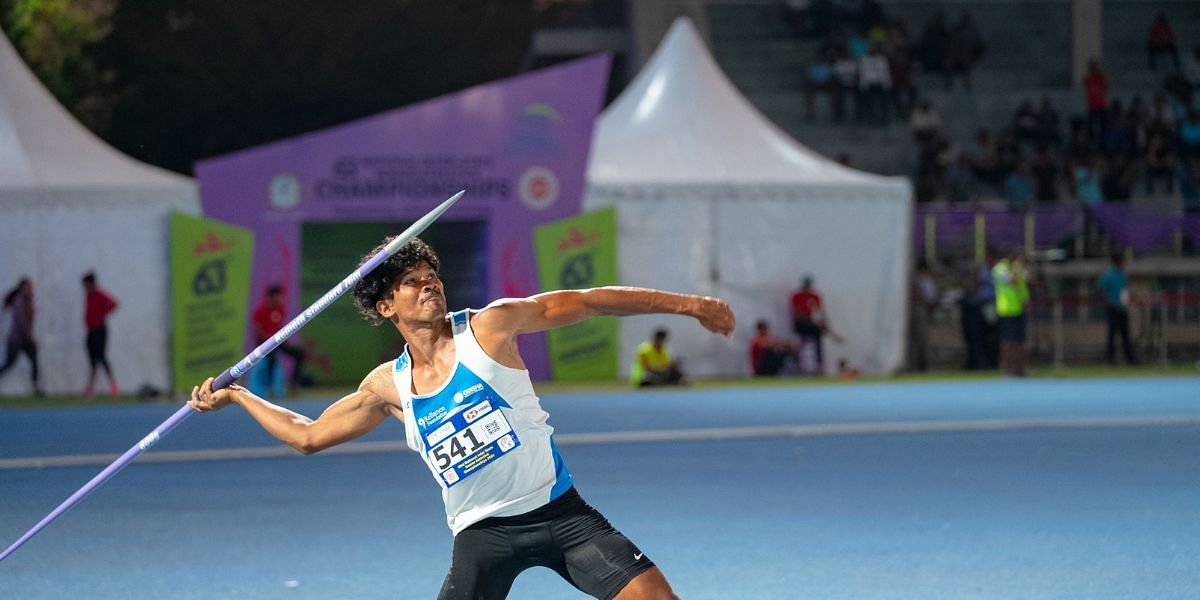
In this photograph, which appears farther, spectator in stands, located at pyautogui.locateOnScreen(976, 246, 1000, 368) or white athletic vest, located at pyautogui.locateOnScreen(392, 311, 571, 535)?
spectator in stands, located at pyautogui.locateOnScreen(976, 246, 1000, 368)

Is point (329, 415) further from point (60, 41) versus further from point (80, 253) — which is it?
point (60, 41)

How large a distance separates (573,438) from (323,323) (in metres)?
9.53

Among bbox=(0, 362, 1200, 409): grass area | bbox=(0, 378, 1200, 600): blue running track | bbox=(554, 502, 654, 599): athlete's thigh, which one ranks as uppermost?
bbox=(554, 502, 654, 599): athlete's thigh

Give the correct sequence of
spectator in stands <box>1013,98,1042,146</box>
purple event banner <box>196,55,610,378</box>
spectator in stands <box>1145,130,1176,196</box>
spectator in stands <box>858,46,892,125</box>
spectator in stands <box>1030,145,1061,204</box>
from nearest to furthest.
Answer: purple event banner <box>196,55,610,378</box>, spectator in stands <box>1030,145,1061,204</box>, spectator in stands <box>1145,130,1176,196</box>, spectator in stands <box>1013,98,1042,146</box>, spectator in stands <box>858,46,892,125</box>

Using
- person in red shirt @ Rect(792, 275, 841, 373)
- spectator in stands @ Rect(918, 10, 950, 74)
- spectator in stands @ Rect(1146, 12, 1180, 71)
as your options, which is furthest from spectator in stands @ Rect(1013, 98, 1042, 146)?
person in red shirt @ Rect(792, 275, 841, 373)

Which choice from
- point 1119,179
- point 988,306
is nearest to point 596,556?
point 988,306

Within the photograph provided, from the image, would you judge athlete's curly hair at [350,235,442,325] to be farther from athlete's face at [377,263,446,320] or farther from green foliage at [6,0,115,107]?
green foliage at [6,0,115,107]

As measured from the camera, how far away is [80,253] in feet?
74.5

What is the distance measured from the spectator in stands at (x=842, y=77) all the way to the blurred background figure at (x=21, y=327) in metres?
17.3

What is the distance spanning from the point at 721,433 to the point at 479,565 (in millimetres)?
10983

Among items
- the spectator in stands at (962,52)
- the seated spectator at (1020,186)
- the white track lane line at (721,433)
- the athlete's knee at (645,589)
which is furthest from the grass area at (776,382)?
the athlete's knee at (645,589)

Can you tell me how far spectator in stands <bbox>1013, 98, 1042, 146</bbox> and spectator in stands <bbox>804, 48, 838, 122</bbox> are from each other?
11.8 ft

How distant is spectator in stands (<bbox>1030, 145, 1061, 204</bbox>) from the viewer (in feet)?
102

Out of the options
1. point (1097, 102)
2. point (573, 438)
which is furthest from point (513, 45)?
point (573, 438)
